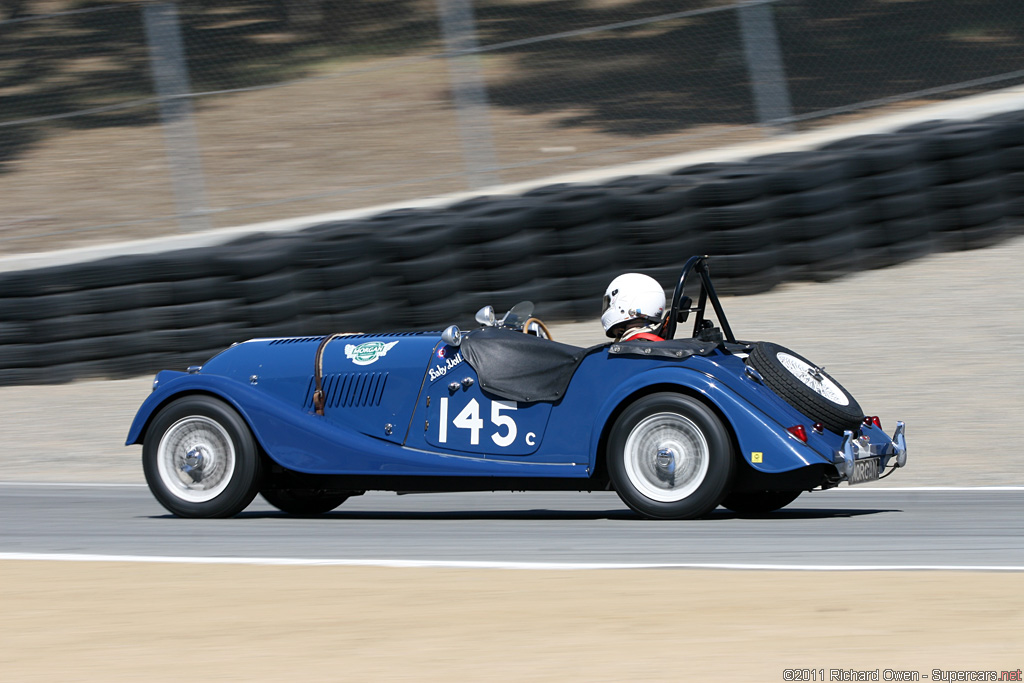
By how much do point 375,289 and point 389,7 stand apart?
3621 mm

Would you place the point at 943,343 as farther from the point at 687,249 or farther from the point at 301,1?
the point at 301,1

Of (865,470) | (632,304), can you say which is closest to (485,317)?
(632,304)

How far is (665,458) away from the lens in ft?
22.4

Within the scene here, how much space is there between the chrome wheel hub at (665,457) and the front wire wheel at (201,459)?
6.32ft

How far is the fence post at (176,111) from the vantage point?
1262 centimetres

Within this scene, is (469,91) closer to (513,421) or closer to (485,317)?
(485,317)

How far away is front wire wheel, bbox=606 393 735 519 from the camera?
6734 millimetres

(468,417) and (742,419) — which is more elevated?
(468,417)

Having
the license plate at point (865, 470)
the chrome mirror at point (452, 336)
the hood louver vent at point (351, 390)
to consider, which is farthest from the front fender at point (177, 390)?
the license plate at point (865, 470)

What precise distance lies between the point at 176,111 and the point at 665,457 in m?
7.41

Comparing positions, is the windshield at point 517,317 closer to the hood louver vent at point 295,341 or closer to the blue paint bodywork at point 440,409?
the blue paint bodywork at point 440,409

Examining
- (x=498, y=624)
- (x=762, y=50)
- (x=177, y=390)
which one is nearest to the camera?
(x=498, y=624)

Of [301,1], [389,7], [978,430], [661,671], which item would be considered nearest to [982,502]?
[978,430]

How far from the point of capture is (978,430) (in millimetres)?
9375
